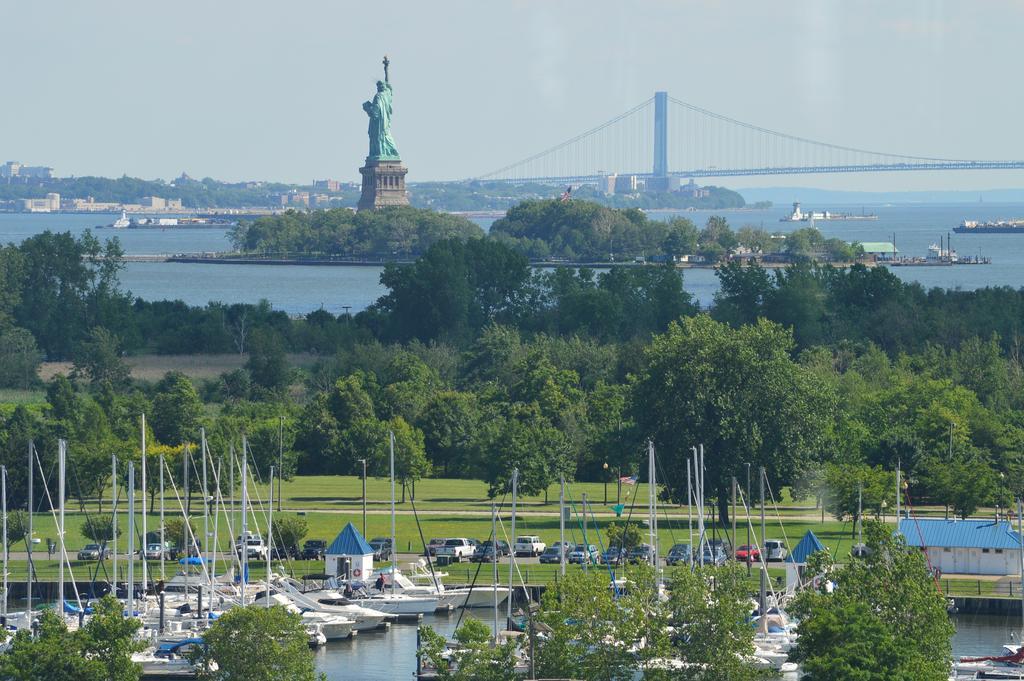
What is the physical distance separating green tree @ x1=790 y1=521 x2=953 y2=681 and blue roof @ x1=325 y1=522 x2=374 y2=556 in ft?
47.8

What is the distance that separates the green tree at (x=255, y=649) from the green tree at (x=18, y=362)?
6111cm

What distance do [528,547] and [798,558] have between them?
7.42 m

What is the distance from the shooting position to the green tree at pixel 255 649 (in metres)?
33.0

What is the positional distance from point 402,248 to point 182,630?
6222 inches

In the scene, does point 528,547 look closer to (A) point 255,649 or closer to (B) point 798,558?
(B) point 798,558

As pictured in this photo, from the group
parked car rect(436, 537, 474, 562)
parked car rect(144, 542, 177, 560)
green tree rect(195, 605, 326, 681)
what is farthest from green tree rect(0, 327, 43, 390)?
green tree rect(195, 605, 326, 681)

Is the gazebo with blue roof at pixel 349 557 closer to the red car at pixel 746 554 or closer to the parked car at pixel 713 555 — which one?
the parked car at pixel 713 555

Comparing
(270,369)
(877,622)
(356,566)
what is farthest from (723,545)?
(270,369)

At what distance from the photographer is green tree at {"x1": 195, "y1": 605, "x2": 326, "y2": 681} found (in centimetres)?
3303

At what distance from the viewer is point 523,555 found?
1967 inches

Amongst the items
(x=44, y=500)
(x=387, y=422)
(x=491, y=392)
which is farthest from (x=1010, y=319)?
(x=44, y=500)

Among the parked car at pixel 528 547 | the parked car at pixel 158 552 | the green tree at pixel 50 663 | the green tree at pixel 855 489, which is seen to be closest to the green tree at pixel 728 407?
the green tree at pixel 855 489

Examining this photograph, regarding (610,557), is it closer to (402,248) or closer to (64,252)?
(64,252)

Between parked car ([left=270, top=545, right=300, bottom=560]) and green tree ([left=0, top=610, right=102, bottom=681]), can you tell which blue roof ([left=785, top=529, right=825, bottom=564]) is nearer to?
parked car ([left=270, top=545, right=300, bottom=560])
